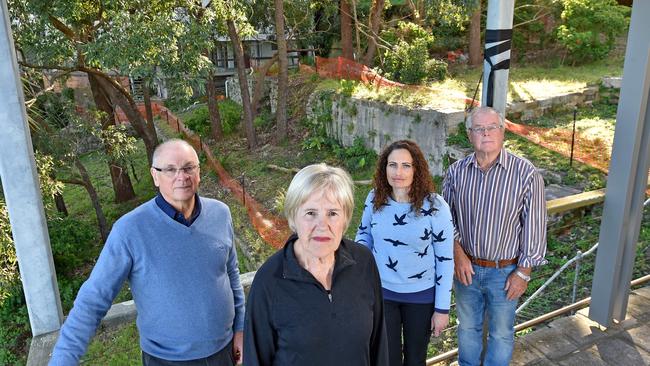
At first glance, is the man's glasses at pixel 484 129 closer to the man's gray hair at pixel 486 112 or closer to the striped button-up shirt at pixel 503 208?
the man's gray hair at pixel 486 112

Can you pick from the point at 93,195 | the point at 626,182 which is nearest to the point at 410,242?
the point at 626,182

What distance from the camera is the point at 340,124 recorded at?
43.9 ft

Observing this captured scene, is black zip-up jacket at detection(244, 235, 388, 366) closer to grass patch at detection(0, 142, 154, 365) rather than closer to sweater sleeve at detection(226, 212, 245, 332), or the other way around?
sweater sleeve at detection(226, 212, 245, 332)

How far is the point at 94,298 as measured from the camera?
1768 mm

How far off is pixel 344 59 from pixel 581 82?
667cm

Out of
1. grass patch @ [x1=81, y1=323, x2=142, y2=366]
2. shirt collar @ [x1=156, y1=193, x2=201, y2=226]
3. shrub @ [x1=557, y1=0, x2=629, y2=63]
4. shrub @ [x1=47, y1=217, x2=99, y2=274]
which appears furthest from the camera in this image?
shrub @ [x1=557, y1=0, x2=629, y2=63]

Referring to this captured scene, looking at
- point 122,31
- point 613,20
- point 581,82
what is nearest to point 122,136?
point 122,31

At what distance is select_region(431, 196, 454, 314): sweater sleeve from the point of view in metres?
2.20

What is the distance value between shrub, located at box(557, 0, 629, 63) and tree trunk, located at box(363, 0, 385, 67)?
17.3ft

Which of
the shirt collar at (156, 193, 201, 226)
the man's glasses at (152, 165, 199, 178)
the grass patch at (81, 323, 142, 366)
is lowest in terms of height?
the grass patch at (81, 323, 142, 366)

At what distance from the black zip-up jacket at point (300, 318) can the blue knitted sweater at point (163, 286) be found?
0.40 m

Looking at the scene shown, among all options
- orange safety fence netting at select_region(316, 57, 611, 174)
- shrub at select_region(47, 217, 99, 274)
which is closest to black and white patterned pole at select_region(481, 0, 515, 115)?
orange safety fence netting at select_region(316, 57, 611, 174)

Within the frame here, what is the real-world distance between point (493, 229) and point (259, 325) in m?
1.35

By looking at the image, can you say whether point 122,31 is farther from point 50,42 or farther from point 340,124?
point 340,124
